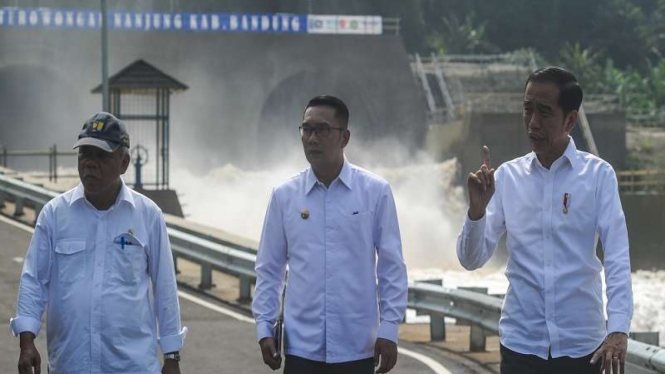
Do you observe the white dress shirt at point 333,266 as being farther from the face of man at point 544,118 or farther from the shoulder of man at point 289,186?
the face of man at point 544,118

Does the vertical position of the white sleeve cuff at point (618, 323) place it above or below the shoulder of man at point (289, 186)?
below

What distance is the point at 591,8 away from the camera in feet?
312

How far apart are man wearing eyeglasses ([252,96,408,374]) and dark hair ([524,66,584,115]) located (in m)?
0.91

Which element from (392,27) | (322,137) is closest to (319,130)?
(322,137)

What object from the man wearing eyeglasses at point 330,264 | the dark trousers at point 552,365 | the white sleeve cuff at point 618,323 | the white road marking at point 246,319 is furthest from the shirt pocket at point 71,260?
the white road marking at point 246,319

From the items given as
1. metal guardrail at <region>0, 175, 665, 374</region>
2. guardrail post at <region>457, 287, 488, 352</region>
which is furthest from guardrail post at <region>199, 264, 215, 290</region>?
guardrail post at <region>457, 287, 488, 352</region>

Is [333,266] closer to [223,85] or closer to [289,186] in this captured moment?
[289,186]

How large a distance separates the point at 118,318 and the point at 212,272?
12.9 meters

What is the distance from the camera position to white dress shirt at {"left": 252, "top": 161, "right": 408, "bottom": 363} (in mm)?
6758

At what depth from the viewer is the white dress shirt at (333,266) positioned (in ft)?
22.2

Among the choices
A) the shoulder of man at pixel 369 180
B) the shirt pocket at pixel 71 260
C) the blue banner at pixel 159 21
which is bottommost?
the shirt pocket at pixel 71 260

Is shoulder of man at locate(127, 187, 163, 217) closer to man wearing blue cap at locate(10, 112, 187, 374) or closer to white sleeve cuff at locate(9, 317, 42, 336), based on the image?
man wearing blue cap at locate(10, 112, 187, 374)

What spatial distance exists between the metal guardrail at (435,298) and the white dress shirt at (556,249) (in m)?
3.06

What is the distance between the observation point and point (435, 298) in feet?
46.3
